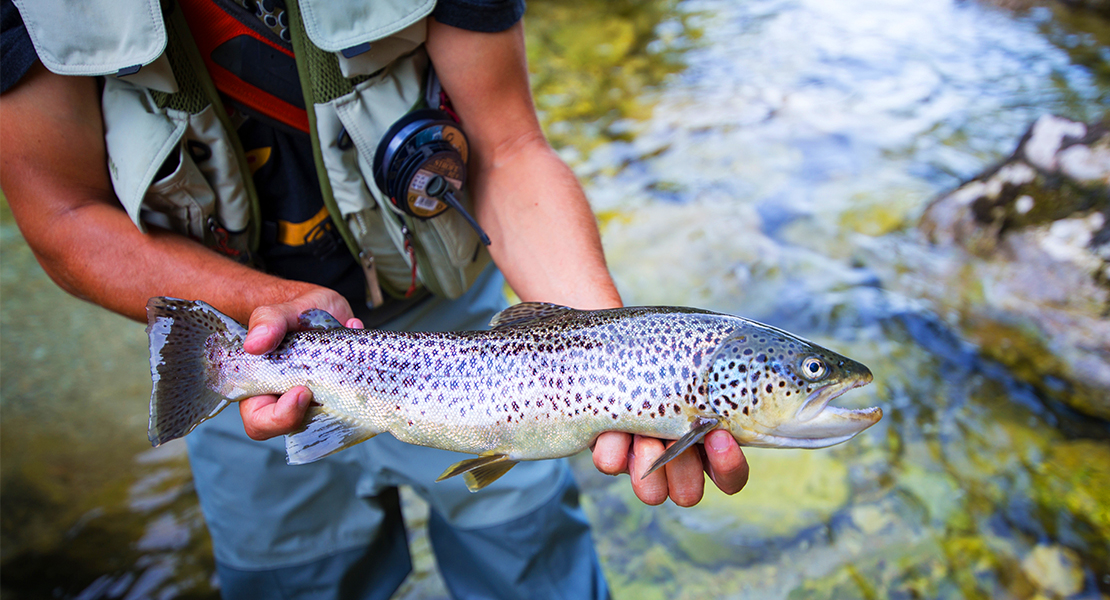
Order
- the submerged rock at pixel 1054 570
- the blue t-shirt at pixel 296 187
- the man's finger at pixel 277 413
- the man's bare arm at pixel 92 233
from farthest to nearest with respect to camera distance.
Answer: the submerged rock at pixel 1054 570
the blue t-shirt at pixel 296 187
the man's bare arm at pixel 92 233
the man's finger at pixel 277 413

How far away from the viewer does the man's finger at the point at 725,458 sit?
1.89 metres

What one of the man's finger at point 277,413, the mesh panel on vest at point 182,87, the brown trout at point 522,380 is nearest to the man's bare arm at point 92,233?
the man's finger at point 277,413

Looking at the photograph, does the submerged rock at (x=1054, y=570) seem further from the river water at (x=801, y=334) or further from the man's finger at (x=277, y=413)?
the man's finger at (x=277, y=413)

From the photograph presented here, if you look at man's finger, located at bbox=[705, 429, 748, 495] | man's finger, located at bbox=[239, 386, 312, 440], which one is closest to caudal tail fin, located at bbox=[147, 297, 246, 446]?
man's finger, located at bbox=[239, 386, 312, 440]

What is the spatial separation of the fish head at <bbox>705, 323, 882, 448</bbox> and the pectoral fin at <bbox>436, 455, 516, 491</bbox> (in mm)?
649

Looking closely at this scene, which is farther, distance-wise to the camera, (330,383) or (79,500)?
(79,500)

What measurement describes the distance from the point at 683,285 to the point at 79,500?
444 cm

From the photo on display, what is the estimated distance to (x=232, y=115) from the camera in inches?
95.6

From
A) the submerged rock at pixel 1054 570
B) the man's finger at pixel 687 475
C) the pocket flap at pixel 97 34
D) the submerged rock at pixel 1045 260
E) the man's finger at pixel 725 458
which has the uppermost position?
the pocket flap at pixel 97 34

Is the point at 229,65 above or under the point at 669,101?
above

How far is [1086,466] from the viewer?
12.9 feet

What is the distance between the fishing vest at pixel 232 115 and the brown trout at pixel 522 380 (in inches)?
18.2

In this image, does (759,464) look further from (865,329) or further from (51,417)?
(51,417)

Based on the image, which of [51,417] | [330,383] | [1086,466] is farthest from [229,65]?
[1086,466]
